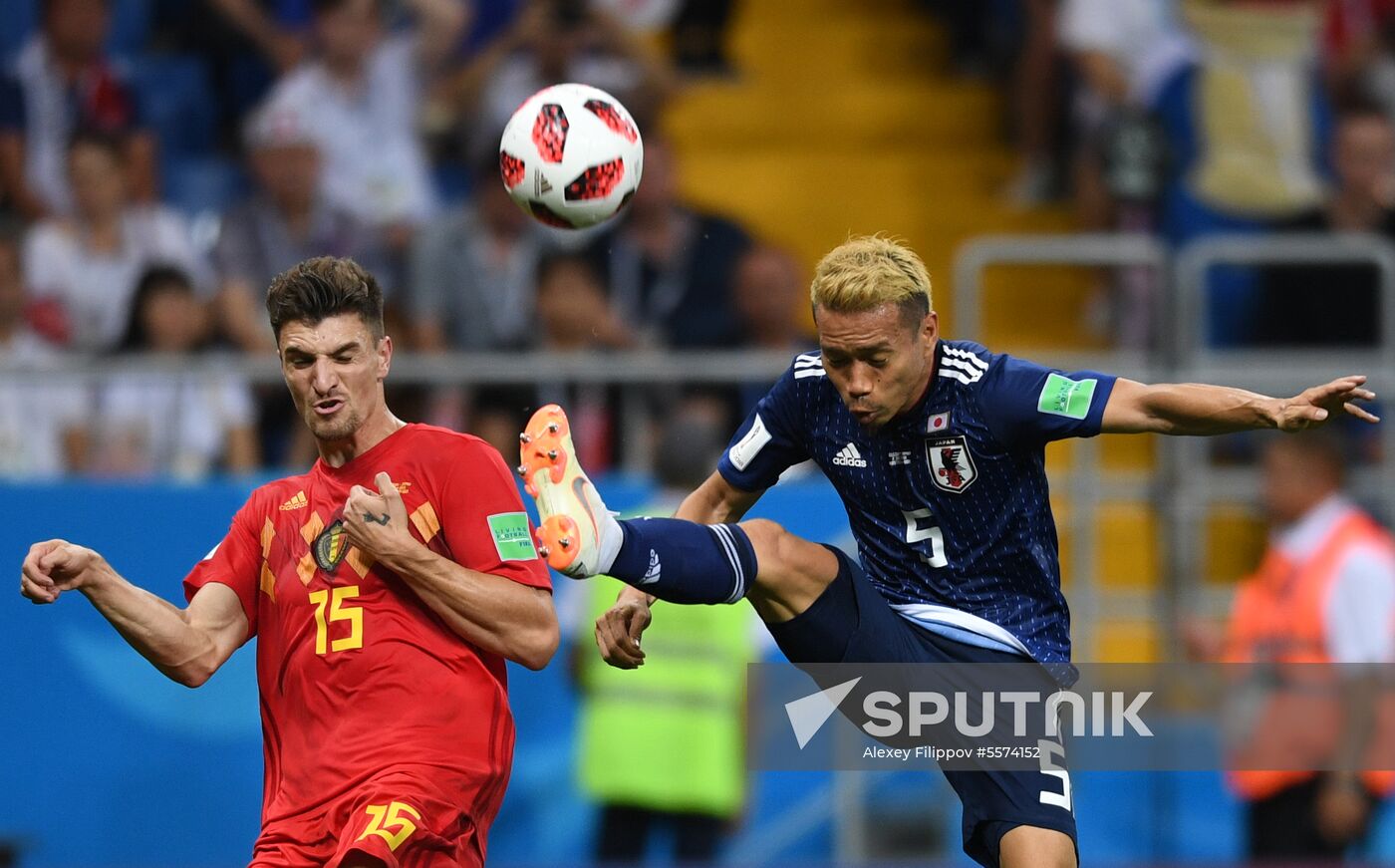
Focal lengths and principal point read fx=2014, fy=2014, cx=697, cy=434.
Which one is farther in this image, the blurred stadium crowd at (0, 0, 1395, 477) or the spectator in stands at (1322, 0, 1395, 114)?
the spectator in stands at (1322, 0, 1395, 114)

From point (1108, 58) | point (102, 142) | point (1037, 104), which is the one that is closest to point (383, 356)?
point (102, 142)

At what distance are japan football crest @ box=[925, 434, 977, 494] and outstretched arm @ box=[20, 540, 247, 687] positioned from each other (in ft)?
6.33

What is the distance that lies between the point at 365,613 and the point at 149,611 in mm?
552

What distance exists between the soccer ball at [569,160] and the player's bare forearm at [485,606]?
1274mm

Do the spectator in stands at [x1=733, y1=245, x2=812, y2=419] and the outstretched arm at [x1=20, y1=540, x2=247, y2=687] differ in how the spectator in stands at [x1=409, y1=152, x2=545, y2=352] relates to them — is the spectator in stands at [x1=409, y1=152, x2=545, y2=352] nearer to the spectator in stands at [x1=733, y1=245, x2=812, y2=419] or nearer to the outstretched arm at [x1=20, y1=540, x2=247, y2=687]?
the spectator in stands at [x1=733, y1=245, x2=812, y2=419]

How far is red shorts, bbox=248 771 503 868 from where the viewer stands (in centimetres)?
488

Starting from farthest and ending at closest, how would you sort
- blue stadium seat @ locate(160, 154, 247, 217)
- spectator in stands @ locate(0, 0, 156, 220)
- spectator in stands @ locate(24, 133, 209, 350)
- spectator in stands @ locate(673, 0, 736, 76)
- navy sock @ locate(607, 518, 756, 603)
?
spectator in stands @ locate(673, 0, 736, 76)
blue stadium seat @ locate(160, 154, 247, 217)
spectator in stands @ locate(0, 0, 156, 220)
spectator in stands @ locate(24, 133, 209, 350)
navy sock @ locate(607, 518, 756, 603)

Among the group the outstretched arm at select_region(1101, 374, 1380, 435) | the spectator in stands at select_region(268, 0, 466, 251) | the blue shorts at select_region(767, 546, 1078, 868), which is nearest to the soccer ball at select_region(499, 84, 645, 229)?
the blue shorts at select_region(767, 546, 1078, 868)

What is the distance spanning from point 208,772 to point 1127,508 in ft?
14.6

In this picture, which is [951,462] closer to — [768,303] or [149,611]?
[149,611]

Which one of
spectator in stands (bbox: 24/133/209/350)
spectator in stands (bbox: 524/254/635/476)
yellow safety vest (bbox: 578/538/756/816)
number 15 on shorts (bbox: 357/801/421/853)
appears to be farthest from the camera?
spectator in stands (bbox: 24/133/209/350)

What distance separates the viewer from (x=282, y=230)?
10.1m

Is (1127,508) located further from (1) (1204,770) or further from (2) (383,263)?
(2) (383,263)

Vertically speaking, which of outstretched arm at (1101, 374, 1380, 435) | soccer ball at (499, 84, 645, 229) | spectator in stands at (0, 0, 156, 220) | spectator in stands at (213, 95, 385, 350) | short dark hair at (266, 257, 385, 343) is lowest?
outstretched arm at (1101, 374, 1380, 435)
